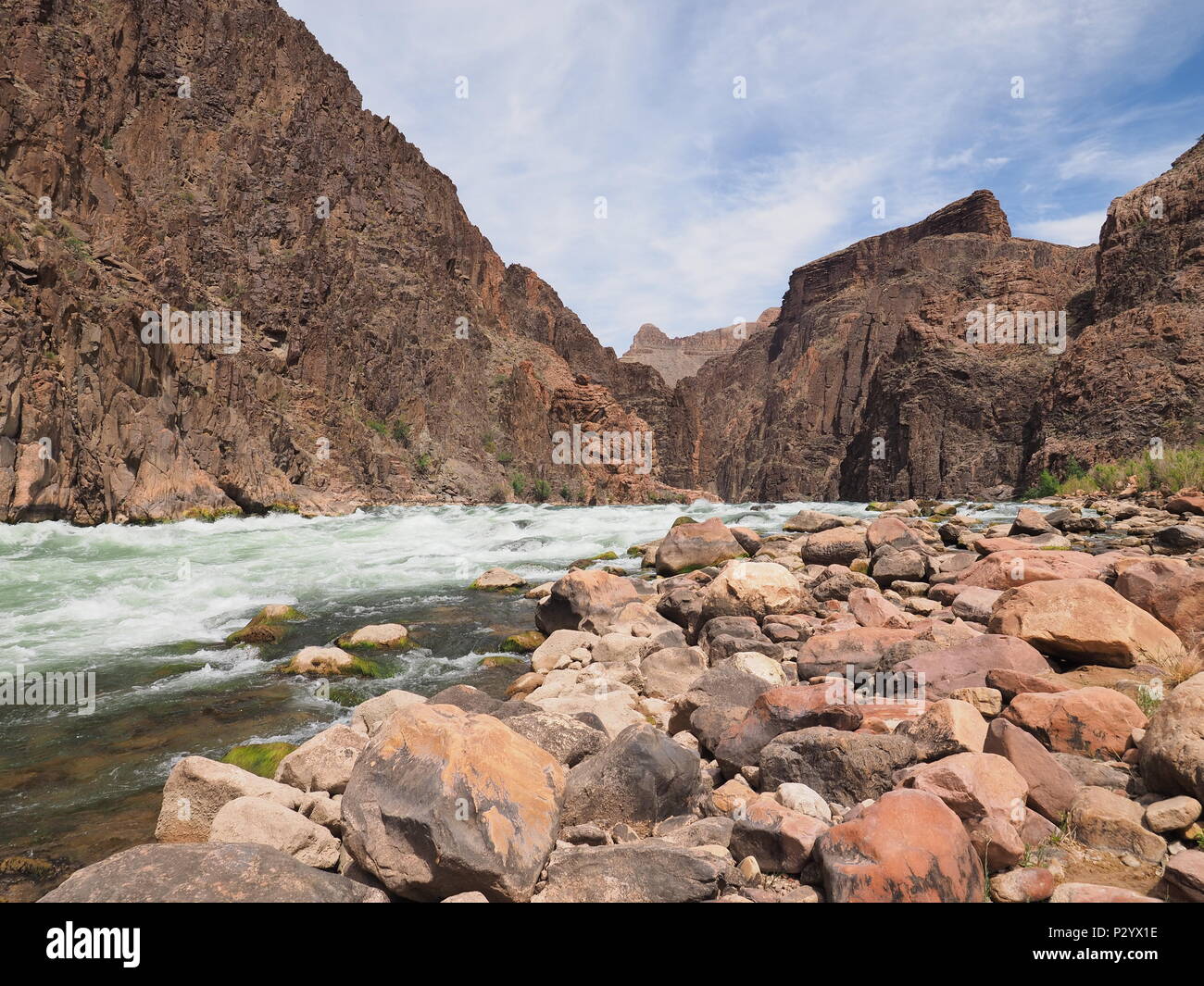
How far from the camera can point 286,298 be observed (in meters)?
49.3

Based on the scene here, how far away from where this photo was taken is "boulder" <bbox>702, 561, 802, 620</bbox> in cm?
820

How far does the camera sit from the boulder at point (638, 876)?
9.81 ft

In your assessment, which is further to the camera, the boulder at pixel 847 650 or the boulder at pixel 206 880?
the boulder at pixel 847 650

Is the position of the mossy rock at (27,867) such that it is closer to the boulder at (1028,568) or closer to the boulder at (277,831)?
the boulder at (277,831)

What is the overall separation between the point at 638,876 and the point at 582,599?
6.53 m

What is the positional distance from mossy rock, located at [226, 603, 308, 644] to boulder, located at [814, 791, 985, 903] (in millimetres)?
8911

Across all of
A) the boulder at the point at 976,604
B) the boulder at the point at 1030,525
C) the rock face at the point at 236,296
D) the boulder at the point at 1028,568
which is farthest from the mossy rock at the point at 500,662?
the rock face at the point at 236,296

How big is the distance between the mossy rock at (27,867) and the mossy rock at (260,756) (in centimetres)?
116

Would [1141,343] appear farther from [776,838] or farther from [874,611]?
[776,838]

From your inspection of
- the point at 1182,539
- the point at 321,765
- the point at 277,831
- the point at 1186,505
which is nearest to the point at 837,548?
the point at 1182,539

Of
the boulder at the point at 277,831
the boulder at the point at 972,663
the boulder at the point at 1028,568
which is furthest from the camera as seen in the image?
the boulder at the point at 1028,568

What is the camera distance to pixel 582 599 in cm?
959

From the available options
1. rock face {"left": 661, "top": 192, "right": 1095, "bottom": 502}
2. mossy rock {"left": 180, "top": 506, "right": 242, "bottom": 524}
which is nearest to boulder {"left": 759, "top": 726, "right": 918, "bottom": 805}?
mossy rock {"left": 180, "top": 506, "right": 242, "bottom": 524}

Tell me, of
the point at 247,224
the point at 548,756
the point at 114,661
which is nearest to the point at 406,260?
A: the point at 247,224
